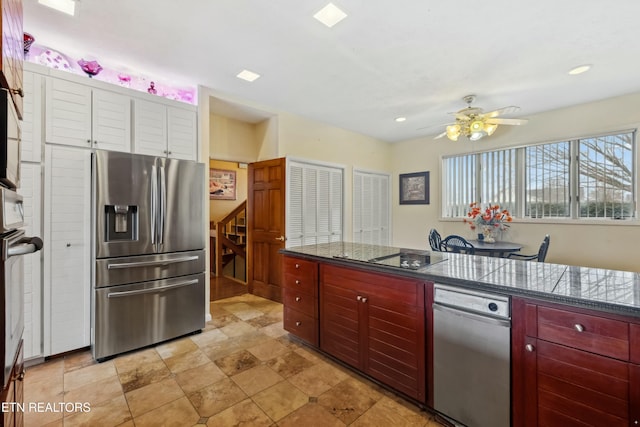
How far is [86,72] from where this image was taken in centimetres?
266

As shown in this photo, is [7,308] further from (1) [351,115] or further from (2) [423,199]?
(2) [423,199]

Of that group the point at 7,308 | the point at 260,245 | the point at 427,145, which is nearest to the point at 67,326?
the point at 7,308

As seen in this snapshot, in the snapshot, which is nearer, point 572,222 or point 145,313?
point 145,313

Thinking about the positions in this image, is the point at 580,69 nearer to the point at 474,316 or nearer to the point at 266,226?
the point at 474,316

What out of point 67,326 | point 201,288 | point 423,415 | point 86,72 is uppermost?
point 86,72

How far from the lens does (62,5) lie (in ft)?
6.61

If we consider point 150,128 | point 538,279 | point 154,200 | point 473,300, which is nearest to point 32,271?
point 154,200

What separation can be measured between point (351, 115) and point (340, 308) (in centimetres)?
317

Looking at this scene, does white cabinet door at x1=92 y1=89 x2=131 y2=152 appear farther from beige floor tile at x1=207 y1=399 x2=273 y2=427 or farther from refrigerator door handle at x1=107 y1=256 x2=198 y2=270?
beige floor tile at x1=207 y1=399 x2=273 y2=427

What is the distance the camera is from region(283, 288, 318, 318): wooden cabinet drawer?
2539 mm

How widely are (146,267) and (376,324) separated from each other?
214cm

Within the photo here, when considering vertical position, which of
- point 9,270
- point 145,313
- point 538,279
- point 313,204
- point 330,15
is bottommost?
point 145,313

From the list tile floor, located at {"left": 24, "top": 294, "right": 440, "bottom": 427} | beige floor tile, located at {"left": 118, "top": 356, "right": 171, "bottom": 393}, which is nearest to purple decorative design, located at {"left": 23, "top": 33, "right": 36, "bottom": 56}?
tile floor, located at {"left": 24, "top": 294, "right": 440, "bottom": 427}

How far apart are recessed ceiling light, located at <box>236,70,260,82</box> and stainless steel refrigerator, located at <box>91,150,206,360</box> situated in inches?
42.7
